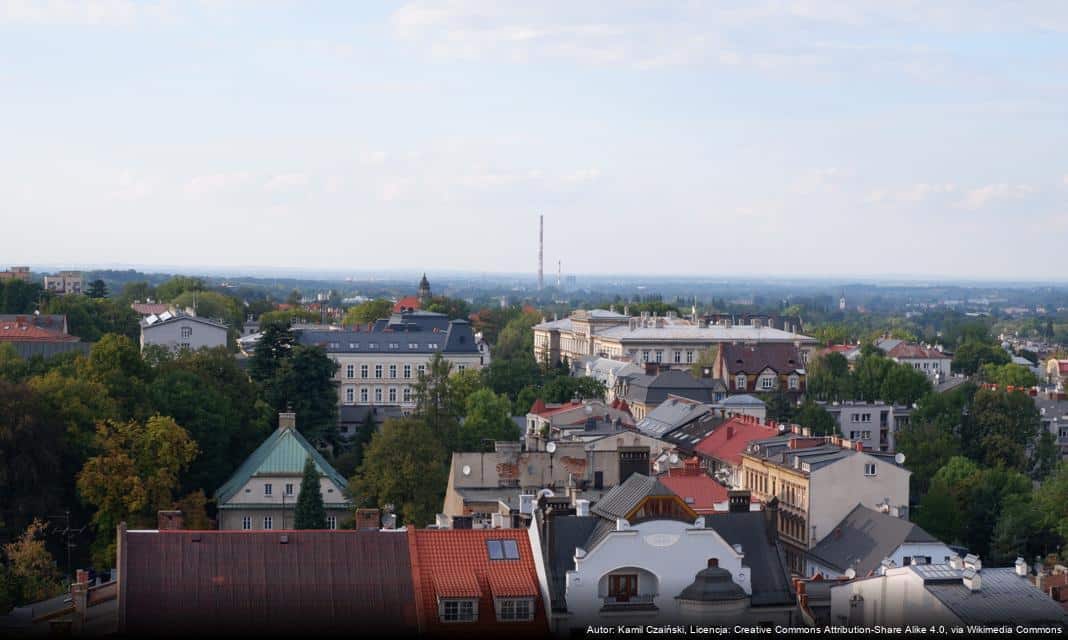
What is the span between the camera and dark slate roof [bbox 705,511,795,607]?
36281 mm

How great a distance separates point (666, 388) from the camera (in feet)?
334

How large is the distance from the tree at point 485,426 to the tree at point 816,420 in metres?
18.9

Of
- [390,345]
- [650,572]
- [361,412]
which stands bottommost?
[361,412]

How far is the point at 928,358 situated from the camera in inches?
5787

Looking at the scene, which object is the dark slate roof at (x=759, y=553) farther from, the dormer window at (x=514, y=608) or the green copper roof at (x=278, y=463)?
the green copper roof at (x=278, y=463)

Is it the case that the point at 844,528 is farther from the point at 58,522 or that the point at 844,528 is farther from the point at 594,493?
the point at 58,522

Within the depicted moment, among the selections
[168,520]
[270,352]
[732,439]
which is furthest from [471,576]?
[270,352]

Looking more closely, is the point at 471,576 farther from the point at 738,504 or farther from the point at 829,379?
the point at 829,379

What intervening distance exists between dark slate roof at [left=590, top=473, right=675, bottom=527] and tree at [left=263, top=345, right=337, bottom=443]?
45433 mm

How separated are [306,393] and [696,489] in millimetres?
33142

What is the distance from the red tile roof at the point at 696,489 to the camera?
5316cm

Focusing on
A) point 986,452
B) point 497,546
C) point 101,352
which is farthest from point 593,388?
point 497,546

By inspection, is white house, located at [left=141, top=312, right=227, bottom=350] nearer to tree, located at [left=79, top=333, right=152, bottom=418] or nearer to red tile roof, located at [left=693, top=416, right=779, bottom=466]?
tree, located at [left=79, top=333, right=152, bottom=418]

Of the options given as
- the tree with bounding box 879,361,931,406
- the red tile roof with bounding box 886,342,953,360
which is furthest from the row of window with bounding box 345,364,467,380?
the red tile roof with bounding box 886,342,953,360
